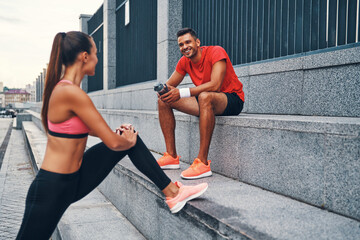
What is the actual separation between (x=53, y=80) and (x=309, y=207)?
81.4 inches

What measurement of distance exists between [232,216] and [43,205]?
48.4 inches

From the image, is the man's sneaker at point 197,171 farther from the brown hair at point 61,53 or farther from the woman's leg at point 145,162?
the brown hair at point 61,53

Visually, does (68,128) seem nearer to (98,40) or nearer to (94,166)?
(94,166)

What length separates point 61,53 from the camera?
2.28 m

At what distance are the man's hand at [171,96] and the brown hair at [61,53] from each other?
4.95 ft

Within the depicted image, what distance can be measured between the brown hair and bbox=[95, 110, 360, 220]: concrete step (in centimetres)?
172

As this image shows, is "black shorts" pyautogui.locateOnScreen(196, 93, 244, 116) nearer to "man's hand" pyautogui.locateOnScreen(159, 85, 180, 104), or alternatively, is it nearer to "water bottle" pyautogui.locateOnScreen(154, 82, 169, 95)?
"man's hand" pyautogui.locateOnScreen(159, 85, 180, 104)

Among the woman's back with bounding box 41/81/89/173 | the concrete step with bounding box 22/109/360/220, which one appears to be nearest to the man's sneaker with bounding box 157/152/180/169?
the concrete step with bounding box 22/109/360/220

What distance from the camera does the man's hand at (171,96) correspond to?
3.72 m

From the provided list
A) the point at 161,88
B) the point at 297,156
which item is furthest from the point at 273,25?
the point at 297,156

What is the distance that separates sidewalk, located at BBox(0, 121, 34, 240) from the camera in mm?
4496

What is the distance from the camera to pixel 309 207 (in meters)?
2.51

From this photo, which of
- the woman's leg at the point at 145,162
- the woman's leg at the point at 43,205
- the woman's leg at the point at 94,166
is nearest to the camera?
the woman's leg at the point at 43,205

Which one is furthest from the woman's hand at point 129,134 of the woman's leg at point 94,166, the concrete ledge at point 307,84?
the concrete ledge at point 307,84
